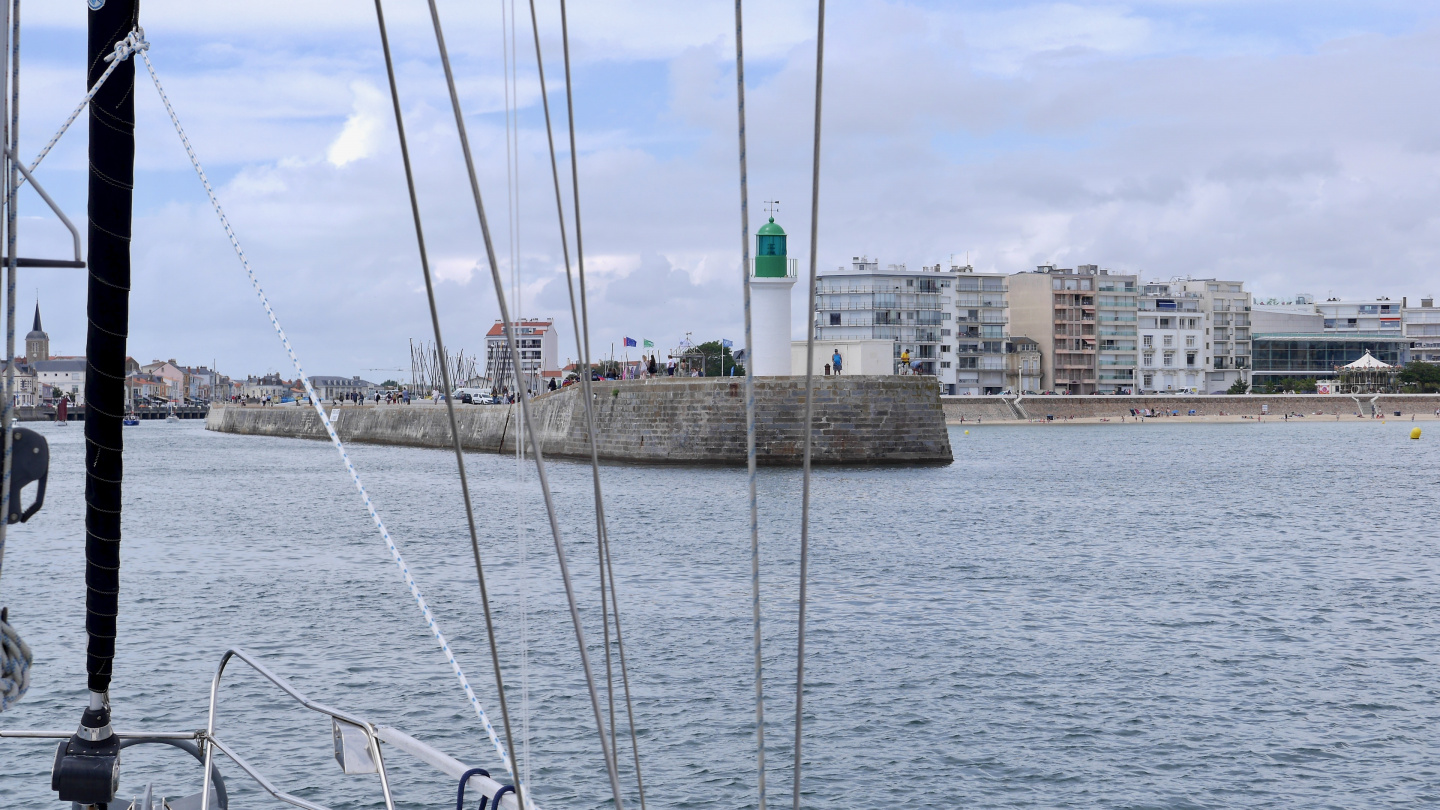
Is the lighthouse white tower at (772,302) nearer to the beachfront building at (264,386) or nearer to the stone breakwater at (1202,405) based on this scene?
the stone breakwater at (1202,405)

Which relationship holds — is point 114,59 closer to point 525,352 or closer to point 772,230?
point 772,230

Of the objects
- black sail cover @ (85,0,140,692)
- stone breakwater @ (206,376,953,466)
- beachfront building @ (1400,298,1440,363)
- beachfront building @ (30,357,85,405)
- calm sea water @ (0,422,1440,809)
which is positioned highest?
beachfront building @ (1400,298,1440,363)

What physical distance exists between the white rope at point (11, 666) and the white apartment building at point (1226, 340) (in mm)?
103118

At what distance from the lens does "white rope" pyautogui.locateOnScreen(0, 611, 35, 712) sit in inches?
113

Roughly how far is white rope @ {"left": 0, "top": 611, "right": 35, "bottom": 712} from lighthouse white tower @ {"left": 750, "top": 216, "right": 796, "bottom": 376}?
28583mm

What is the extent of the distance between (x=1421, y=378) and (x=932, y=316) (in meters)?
35.1

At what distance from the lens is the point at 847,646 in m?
10.5

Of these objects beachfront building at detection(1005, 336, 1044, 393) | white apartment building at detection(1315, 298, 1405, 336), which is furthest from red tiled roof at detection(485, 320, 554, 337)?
white apartment building at detection(1315, 298, 1405, 336)

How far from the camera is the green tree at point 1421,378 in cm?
8638

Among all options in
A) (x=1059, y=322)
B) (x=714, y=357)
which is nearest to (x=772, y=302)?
(x=714, y=357)

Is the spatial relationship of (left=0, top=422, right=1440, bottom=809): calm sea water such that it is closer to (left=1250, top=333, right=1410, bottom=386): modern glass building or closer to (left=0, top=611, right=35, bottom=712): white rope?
(left=0, top=611, right=35, bottom=712): white rope

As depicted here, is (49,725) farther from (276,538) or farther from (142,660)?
(276,538)

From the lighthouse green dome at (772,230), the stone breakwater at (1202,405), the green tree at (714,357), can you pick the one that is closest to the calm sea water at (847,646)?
the lighthouse green dome at (772,230)

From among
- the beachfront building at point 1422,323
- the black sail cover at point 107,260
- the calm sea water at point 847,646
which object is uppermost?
the beachfront building at point 1422,323
